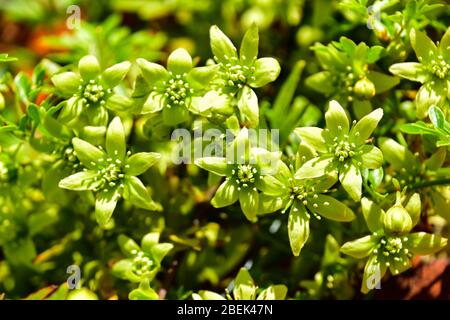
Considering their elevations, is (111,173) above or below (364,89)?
below

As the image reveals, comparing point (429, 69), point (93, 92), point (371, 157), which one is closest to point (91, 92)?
point (93, 92)

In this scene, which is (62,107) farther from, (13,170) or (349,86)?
(349,86)

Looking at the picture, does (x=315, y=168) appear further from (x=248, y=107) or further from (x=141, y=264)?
(x=141, y=264)

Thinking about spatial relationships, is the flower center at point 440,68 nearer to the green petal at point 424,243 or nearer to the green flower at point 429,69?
the green flower at point 429,69

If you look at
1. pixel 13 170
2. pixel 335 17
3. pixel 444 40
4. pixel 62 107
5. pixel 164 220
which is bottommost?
pixel 164 220

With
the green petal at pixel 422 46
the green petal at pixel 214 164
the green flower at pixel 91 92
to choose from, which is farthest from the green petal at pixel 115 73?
the green petal at pixel 422 46

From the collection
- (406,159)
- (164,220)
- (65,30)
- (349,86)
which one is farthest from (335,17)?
(65,30)

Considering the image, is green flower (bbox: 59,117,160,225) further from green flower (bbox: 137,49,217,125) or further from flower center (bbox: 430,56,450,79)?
flower center (bbox: 430,56,450,79)
